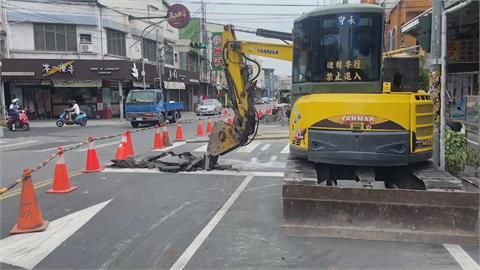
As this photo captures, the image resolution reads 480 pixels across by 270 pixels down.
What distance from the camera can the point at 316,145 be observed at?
259 inches

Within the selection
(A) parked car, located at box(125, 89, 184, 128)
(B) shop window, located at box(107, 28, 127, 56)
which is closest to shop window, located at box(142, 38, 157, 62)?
(B) shop window, located at box(107, 28, 127, 56)

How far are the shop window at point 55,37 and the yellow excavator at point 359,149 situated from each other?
3402 centimetres

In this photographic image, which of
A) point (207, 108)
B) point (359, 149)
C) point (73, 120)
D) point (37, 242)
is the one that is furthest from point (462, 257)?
point (207, 108)

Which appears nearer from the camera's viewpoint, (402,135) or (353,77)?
(402,135)

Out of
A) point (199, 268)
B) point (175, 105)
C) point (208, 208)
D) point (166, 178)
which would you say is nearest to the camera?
point (199, 268)

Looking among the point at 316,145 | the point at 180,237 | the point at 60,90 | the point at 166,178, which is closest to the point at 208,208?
the point at 180,237

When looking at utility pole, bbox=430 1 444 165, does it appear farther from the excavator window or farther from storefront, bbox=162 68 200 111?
storefront, bbox=162 68 200 111

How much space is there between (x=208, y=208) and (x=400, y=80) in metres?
4.02

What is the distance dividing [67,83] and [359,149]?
3467 centimetres

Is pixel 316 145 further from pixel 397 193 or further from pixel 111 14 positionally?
pixel 111 14

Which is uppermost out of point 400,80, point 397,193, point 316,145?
point 400,80

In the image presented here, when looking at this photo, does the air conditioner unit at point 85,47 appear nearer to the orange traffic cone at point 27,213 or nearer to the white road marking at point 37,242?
the white road marking at point 37,242

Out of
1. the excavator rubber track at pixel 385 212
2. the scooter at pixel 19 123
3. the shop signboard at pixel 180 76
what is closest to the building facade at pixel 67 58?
the shop signboard at pixel 180 76

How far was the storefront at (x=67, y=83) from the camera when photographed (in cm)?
3547
